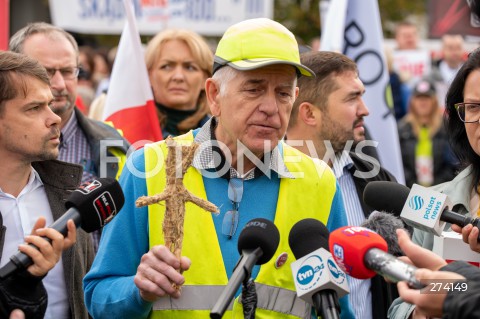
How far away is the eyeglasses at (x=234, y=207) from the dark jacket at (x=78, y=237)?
943mm

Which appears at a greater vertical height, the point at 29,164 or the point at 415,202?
the point at 415,202

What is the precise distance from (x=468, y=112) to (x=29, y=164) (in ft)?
7.32

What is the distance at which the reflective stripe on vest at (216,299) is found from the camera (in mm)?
3629

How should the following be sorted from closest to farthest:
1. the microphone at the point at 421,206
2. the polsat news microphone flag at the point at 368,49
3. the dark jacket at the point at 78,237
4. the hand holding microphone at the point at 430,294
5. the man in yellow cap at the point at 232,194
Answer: the hand holding microphone at the point at 430,294 → the microphone at the point at 421,206 → the man in yellow cap at the point at 232,194 → the dark jacket at the point at 78,237 → the polsat news microphone flag at the point at 368,49

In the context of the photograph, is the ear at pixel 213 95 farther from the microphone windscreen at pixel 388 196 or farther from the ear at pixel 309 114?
the ear at pixel 309 114

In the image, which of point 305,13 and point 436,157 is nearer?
point 436,157

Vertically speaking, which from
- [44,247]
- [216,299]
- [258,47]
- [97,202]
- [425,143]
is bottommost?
[425,143]

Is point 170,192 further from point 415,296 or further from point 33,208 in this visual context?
point 33,208

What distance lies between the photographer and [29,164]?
4.42 metres

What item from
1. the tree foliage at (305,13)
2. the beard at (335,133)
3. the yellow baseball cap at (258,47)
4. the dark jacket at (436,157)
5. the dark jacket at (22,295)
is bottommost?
the dark jacket at (436,157)

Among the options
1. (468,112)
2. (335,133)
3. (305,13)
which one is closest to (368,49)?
(335,133)

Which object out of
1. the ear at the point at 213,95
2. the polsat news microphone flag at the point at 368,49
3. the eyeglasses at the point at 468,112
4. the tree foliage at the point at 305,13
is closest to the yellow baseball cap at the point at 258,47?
the ear at the point at 213,95

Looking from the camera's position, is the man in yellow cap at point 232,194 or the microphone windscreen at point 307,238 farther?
the man in yellow cap at point 232,194

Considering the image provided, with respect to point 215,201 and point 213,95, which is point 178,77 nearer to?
point 213,95
